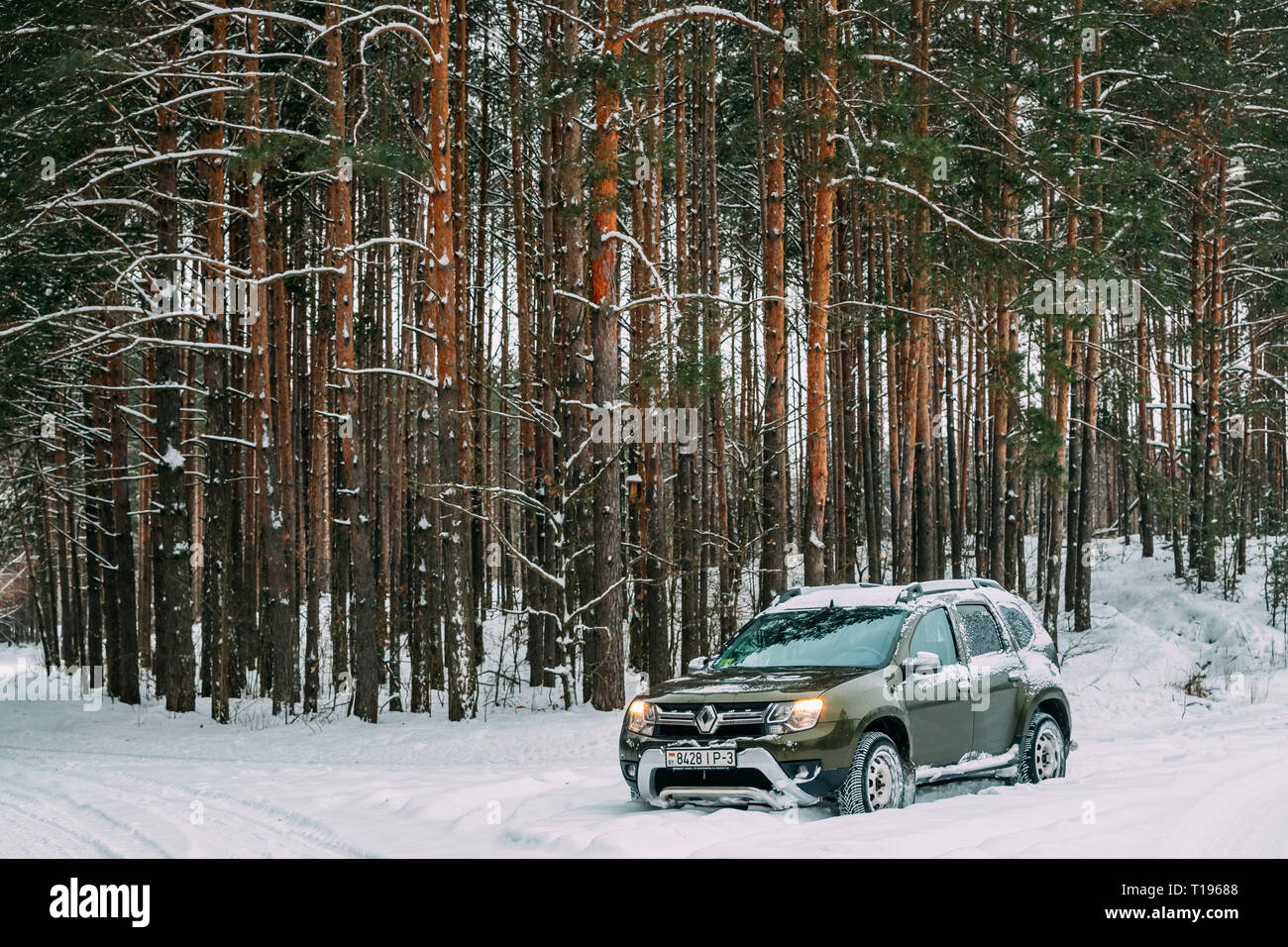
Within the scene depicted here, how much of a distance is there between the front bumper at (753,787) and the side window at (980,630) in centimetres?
247

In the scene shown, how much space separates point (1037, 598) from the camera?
104 ft

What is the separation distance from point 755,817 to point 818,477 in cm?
1079

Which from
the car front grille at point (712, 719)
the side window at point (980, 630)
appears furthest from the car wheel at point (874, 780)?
the side window at point (980, 630)

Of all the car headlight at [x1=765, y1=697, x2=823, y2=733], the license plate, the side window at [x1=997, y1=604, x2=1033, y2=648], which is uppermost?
the side window at [x1=997, y1=604, x2=1033, y2=648]

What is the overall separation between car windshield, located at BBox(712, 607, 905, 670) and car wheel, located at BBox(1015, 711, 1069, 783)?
1.92 meters

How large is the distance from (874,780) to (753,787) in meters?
0.92

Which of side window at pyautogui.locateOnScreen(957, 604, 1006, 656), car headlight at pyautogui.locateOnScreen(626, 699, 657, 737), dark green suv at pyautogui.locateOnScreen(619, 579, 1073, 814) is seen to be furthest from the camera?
side window at pyautogui.locateOnScreen(957, 604, 1006, 656)

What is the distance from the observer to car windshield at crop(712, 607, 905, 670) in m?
10.2

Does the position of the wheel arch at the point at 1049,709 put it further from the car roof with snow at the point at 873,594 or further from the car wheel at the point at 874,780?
the car wheel at the point at 874,780

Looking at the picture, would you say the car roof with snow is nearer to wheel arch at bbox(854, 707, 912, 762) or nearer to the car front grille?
wheel arch at bbox(854, 707, 912, 762)

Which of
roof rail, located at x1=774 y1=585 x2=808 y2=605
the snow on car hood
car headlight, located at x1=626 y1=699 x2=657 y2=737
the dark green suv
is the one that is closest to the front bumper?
the dark green suv

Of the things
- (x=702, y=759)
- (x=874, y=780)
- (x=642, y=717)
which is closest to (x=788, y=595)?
(x=642, y=717)
